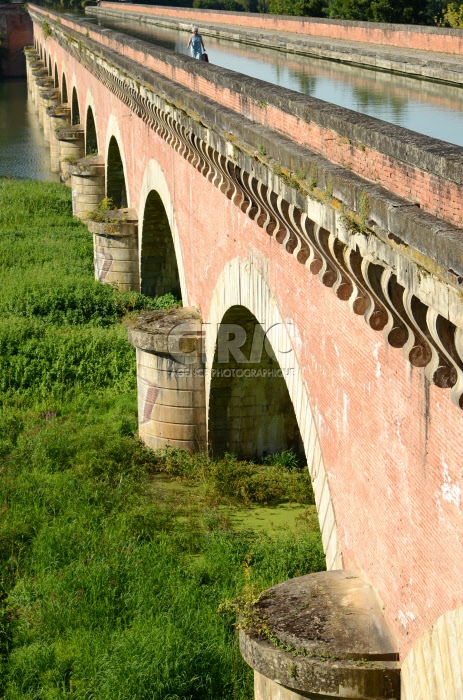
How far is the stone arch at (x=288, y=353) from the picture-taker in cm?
599

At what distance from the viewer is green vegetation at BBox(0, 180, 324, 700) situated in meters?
7.03

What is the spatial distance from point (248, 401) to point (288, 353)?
4018 millimetres

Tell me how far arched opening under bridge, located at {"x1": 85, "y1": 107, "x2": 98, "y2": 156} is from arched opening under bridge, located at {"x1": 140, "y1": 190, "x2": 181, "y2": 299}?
825 centimetres

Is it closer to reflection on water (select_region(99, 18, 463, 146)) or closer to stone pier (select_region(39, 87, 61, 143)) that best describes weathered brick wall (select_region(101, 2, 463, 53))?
reflection on water (select_region(99, 18, 463, 146))

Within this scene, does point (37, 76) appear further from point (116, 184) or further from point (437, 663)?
point (437, 663)

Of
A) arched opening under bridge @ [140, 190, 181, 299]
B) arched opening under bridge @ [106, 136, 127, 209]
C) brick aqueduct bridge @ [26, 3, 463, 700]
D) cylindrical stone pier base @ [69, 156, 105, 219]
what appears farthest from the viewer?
cylindrical stone pier base @ [69, 156, 105, 219]

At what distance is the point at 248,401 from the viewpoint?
34.9ft

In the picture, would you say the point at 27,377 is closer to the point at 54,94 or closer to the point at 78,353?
the point at 78,353

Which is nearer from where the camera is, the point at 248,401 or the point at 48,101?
the point at 248,401

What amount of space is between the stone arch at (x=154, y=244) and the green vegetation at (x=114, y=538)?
2072mm

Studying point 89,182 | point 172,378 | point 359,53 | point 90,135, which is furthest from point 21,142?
point 172,378

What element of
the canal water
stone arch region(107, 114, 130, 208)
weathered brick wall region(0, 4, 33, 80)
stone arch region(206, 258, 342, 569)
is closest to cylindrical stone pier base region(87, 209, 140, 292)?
stone arch region(107, 114, 130, 208)

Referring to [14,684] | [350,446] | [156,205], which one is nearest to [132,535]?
[14,684]

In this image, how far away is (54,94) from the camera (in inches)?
1410
